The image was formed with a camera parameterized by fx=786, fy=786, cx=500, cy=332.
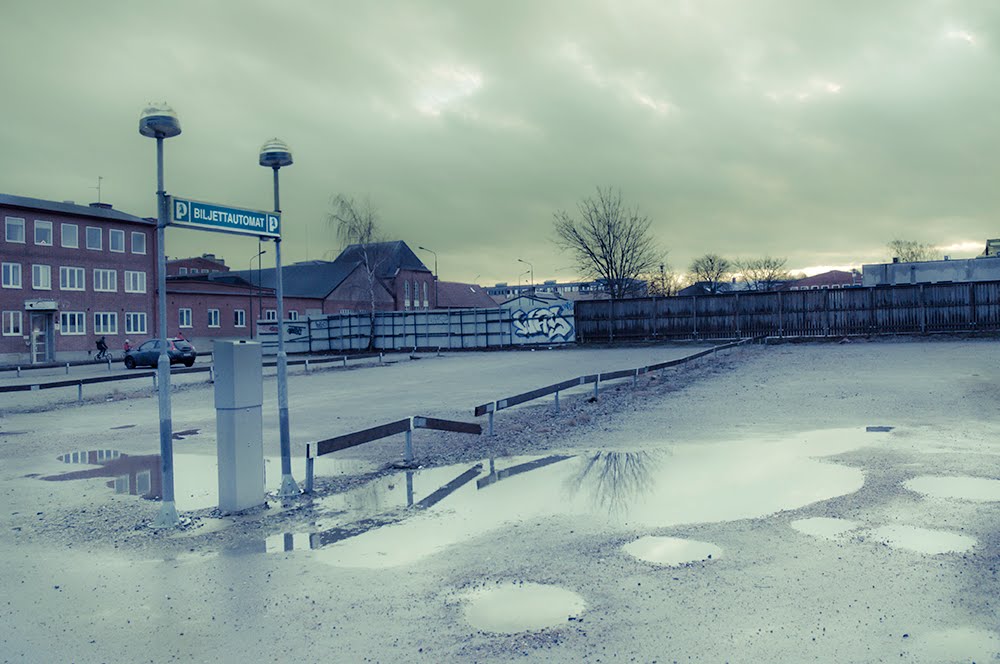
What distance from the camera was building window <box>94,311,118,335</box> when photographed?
51688 millimetres

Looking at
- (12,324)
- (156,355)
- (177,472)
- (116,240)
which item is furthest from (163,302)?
(116,240)

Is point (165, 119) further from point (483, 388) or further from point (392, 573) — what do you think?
point (483, 388)

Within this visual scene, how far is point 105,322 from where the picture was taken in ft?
172

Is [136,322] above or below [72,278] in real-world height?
below

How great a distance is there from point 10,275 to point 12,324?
2913 millimetres

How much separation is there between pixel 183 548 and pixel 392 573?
2.10 metres

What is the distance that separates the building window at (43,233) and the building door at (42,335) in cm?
442

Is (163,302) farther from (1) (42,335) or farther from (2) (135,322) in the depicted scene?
(2) (135,322)

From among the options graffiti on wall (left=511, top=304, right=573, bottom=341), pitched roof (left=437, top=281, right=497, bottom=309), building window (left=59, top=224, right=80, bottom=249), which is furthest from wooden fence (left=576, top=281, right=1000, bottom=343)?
pitched roof (left=437, top=281, right=497, bottom=309)

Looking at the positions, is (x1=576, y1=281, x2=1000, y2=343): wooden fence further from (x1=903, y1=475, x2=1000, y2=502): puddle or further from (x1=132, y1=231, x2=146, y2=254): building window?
(x1=903, y1=475, x2=1000, y2=502): puddle

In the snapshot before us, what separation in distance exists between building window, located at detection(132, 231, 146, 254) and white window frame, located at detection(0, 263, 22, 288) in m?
9.00

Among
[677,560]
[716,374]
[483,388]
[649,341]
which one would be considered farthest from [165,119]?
[649,341]

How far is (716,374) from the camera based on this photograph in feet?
71.0

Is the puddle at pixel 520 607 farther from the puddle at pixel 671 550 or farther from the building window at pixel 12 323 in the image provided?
the building window at pixel 12 323
